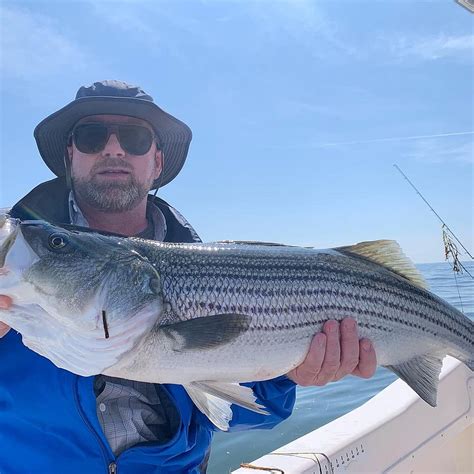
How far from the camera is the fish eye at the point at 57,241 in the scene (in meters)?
2.50

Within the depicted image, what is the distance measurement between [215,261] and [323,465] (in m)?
2.07

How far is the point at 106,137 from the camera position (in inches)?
145

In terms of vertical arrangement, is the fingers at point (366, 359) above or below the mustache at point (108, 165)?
below

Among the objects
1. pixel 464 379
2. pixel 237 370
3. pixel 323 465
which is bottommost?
pixel 323 465

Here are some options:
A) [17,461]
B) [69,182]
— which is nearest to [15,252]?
[17,461]

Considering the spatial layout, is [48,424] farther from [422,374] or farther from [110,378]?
[422,374]

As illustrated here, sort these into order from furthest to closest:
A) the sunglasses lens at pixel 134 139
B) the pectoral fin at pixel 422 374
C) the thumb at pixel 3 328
Answer: the sunglasses lens at pixel 134 139, the pectoral fin at pixel 422 374, the thumb at pixel 3 328

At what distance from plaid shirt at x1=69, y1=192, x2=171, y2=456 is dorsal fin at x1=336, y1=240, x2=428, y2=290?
1561mm

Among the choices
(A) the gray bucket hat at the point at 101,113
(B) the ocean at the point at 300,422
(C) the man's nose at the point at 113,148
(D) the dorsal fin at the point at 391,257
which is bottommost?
(B) the ocean at the point at 300,422

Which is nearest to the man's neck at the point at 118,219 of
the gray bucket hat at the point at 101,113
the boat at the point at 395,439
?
the gray bucket hat at the point at 101,113

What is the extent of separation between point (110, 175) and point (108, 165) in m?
0.09

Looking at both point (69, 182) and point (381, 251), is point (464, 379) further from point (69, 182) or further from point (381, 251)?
point (69, 182)

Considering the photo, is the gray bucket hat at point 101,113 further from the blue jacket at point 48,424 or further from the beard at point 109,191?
the blue jacket at point 48,424

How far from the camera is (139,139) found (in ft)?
12.3
